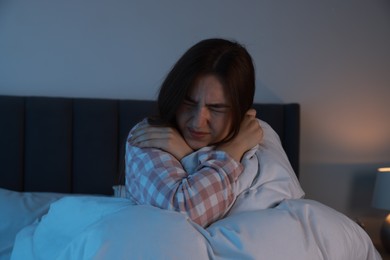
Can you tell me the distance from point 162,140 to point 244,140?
0.20m

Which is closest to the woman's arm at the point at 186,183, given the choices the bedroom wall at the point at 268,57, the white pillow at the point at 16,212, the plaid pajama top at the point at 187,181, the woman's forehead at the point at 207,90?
the plaid pajama top at the point at 187,181

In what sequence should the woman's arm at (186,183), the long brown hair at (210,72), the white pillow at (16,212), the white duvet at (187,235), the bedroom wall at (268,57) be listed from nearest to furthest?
the white duvet at (187,235) → the woman's arm at (186,183) → the long brown hair at (210,72) → the white pillow at (16,212) → the bedroom wall at (268,57)

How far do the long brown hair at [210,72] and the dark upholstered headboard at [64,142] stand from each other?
2.79 ft

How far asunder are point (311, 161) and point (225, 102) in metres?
1.21

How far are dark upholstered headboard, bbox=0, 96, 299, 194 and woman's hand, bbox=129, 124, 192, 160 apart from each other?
2.63 ft

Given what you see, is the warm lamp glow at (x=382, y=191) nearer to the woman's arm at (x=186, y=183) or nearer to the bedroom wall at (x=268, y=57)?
the bedroom wall at (x=268, y=57)

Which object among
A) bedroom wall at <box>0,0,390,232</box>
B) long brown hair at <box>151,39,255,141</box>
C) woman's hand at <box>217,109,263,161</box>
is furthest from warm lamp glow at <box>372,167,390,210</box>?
long brown hair at <box>151,39,255,141</box>

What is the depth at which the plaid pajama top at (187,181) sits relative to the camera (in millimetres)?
781

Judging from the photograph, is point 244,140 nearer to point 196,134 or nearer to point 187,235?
point 196,134

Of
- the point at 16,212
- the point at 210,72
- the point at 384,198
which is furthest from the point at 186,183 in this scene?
the point at 384,198

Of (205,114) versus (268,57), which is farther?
(268,57)

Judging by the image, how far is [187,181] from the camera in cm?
81

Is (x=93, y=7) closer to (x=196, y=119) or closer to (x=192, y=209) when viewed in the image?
(x=196, y=119)

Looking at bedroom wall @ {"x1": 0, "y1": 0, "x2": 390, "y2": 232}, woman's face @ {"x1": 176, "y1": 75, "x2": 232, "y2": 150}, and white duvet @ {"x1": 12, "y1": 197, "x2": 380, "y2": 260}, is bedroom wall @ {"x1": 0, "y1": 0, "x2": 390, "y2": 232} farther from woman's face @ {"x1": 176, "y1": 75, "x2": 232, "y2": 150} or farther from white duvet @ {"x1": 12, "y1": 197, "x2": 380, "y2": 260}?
white duvet @ {"x1": 12, "y1": 197, "x2": 380, "y2": 260}
